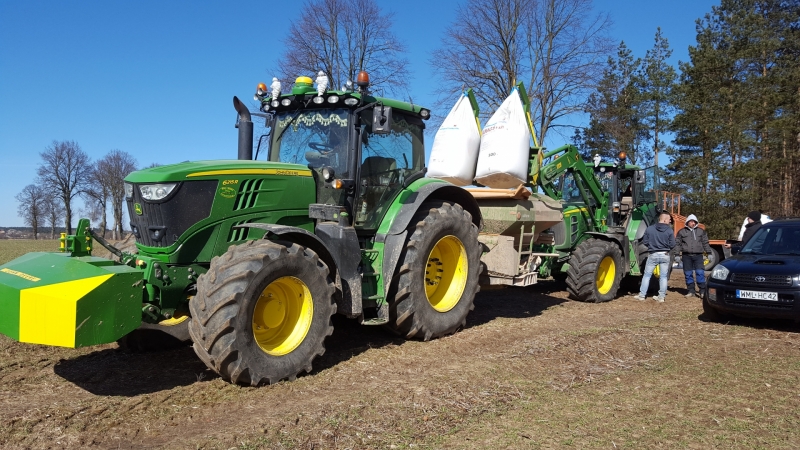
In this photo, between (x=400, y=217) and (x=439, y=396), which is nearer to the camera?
(x=439, y=396)

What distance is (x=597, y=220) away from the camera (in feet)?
35.7

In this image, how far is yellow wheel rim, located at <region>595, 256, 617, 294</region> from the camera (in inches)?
412

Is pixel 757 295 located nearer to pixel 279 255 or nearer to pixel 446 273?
pixel 446 273

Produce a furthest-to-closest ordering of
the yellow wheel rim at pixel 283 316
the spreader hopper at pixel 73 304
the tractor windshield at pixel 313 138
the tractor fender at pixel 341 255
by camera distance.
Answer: the tractor windshield at pixel 313 138 < the tractor fender at pixel 341 255 < the yellow wheel rim at pixel 283 316 < the spreader hopper at pixel 73 304

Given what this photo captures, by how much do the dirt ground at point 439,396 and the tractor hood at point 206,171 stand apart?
65.4 inches

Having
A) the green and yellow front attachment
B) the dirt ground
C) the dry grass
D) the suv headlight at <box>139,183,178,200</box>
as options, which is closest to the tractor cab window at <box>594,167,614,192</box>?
the dirt ground

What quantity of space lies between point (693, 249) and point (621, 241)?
1437 mm

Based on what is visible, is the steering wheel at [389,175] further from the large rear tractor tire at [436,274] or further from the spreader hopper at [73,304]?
the spreader hopper at [73,304]

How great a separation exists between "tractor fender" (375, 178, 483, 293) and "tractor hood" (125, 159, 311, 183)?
1.18 m

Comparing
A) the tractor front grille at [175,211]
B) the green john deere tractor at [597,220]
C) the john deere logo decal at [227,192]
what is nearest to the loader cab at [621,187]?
the green john deere tractor at [597,220]

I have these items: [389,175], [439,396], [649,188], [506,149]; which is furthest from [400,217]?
[649,188]

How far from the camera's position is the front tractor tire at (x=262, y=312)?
4.46 m

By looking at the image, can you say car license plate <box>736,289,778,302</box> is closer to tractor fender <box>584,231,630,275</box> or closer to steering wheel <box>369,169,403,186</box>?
tractor fender <box>584,231,630,275</box>

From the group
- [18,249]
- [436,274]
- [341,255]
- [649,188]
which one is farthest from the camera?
[18,249]
